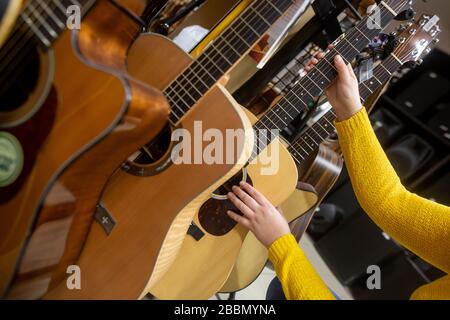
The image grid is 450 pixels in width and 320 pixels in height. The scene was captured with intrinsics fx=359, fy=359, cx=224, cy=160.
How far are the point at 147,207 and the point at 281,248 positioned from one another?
32 centimetres

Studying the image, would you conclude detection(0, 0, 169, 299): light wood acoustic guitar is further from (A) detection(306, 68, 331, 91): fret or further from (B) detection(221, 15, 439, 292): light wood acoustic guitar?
(B) detection(221, 15, 439, 292): light wood acoustic guitar

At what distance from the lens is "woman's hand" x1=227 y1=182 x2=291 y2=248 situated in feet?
2.81

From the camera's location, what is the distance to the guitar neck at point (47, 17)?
57 cm

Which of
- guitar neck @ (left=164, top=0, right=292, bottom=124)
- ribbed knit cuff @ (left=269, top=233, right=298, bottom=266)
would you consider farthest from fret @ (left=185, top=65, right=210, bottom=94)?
ribbed knit cuff @ (left=269, top=233, right=298, bottom=266)

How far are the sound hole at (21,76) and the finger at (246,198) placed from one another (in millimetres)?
543

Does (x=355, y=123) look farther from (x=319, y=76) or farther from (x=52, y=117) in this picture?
(x=52, y=117)

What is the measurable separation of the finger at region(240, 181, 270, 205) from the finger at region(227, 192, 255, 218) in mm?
34

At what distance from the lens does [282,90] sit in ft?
5.11

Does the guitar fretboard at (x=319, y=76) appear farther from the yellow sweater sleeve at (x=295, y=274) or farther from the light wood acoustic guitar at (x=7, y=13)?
the light wood acoustic guitar at (x=7, y=13)

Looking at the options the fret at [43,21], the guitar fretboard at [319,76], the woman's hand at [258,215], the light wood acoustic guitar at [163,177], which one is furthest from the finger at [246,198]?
the fret at [43,21]

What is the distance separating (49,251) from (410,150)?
221 centimetres

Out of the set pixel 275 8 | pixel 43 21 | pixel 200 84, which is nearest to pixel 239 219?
pixel 200 84
